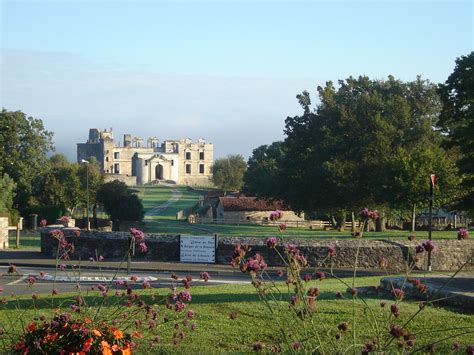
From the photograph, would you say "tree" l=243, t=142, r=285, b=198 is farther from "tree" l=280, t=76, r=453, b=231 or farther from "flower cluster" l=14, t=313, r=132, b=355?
"flower cluster" l=14, t=313, r=132, b=355

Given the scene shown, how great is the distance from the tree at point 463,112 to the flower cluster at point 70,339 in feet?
86.7

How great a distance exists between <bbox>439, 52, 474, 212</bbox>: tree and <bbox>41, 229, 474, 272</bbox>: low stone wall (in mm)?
3228

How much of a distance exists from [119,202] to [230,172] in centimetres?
6347

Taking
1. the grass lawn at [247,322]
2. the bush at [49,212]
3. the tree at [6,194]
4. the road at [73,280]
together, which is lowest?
the road at [73,280]

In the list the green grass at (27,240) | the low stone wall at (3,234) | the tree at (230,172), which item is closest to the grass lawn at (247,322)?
the low stone wall at (3,234)

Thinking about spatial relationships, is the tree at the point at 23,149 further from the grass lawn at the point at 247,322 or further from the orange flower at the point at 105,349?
the orange flower at the point at 105,349

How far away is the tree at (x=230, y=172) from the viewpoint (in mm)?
120625

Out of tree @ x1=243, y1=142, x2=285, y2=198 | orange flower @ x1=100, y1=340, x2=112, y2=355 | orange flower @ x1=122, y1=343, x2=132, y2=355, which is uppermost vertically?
tree @ x1=243, y1=142, x2=285, y2=198

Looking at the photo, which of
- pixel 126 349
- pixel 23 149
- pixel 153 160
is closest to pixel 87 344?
pixel 126 349

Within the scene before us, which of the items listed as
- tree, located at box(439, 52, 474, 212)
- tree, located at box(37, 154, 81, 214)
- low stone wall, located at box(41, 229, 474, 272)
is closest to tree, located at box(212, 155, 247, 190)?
tree, located at box(37, 154, 81, 214)

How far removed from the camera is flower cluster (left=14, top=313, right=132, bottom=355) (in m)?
6.65

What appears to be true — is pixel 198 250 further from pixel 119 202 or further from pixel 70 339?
pixel 119 202

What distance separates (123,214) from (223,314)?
4455cm

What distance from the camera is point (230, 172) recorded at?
120562 mm
